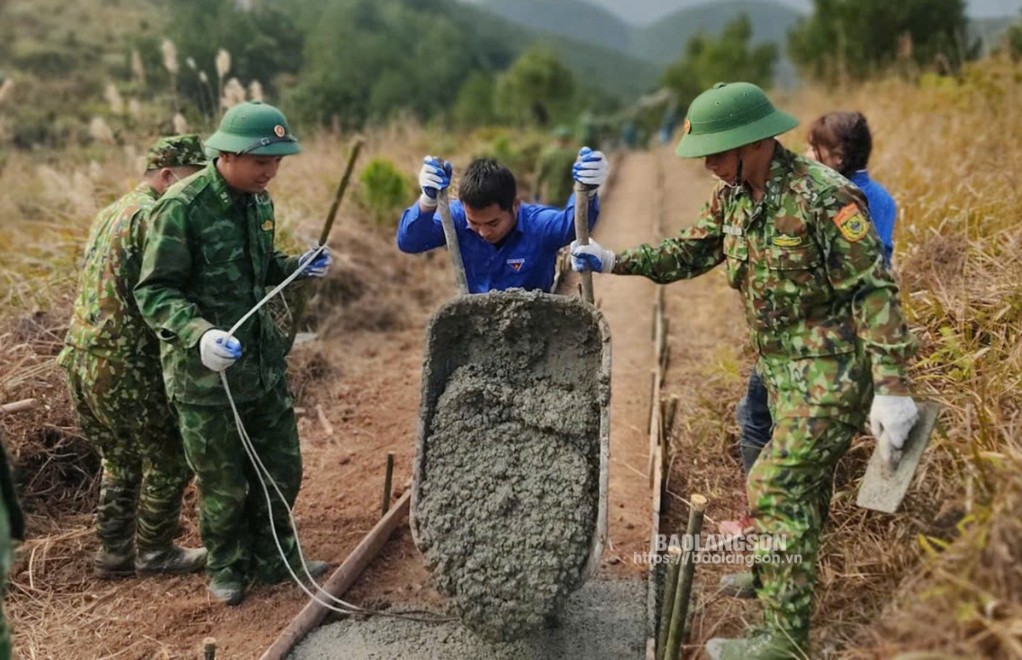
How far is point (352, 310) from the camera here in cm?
683

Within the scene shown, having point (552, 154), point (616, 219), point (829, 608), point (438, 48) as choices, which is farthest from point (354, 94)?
point (438, 48)

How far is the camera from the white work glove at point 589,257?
10.0 ft

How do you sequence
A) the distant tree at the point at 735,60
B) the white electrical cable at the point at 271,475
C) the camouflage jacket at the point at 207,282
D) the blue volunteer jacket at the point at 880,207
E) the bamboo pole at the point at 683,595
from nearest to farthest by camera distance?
the bamboo pole at the point at 683,595 < the camouflage jacket at the point at 207,282 < the white electrical cable at the point at 271,475 < the blue volunteer jacket at the point at 880,207 < the distant tree at the point at 735,60

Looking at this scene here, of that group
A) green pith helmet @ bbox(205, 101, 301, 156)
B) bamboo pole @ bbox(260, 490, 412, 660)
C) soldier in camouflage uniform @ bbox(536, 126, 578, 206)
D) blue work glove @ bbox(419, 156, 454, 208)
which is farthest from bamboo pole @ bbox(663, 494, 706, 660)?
soldier in camouflage uniform @ bbox(536, 126, 578, 206)

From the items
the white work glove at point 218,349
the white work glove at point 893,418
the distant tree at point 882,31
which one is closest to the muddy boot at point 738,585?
the white work glove at point 893,418

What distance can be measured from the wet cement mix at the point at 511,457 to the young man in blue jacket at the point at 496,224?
33 centimetres

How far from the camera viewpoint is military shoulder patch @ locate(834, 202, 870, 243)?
238cm

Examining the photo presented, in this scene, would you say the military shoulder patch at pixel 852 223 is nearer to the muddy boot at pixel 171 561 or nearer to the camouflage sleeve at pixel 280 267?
the camouflage sleeve at pixel 280 267

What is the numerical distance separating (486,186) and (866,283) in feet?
4.78

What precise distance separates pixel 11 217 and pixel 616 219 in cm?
761

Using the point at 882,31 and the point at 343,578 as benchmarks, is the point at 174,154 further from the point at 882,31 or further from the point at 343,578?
the point at 882,31

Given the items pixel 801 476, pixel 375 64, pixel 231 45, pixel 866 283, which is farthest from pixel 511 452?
pixel 375 64

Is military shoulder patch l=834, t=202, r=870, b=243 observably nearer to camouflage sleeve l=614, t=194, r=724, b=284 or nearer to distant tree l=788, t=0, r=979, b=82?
camouflage sleeve l=614, t=194, r=724, b=284

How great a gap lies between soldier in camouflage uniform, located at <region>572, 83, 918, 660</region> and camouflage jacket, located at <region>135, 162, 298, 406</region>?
177 cm
